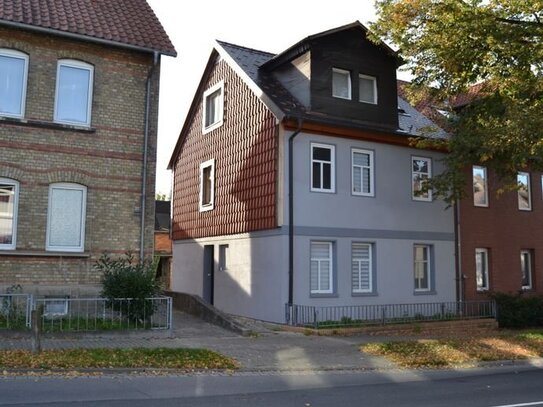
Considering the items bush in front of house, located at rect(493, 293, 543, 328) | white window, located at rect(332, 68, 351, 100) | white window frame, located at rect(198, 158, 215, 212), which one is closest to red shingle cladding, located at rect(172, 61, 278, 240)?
white window frame, located at rect(198, 158, 215, 212)

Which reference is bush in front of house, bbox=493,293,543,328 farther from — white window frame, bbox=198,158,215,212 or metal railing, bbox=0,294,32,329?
metal railing, bbox=0,294,32,329

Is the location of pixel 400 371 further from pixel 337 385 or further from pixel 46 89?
pixel 46 89

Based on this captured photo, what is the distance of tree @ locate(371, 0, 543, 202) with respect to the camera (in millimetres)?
15945

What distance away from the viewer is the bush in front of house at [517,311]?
68.7 ft

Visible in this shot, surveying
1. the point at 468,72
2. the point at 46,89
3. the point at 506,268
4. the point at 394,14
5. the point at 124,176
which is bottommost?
the point at 506,268

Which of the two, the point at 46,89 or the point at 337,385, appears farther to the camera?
the point at 46,89

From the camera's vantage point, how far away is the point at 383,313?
18219 millimetres

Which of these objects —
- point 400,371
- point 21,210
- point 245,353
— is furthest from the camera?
point 21,210

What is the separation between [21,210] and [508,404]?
11.5 metres

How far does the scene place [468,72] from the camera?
17.8 meters

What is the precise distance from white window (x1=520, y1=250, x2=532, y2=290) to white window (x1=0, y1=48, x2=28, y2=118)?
19742 millimetres

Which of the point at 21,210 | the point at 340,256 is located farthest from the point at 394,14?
the point at 21,210

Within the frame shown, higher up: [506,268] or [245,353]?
[506,268]

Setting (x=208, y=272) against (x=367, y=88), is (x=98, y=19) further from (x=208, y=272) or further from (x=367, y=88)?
(x=208, y=272)
